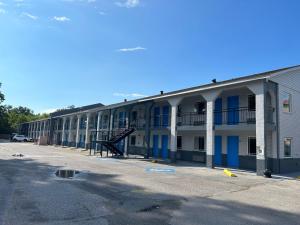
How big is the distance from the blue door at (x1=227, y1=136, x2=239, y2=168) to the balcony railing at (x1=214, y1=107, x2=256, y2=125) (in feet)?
4.33

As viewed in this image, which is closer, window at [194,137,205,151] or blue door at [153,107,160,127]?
window at [194,137,205,151]

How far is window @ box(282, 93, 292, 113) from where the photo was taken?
699 inches

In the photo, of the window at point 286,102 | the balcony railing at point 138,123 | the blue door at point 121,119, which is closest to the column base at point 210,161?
the window at point 286,102

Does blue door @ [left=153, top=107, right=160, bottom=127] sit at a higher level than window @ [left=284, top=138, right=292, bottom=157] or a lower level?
higher

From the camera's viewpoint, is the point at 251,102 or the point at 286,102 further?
the point at 251,102

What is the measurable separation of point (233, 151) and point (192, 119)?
488 centimetres

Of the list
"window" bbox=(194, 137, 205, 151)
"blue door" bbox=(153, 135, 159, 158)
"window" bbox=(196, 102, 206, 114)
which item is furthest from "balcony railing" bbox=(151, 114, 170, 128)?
"window" bbox=(196, 102, 206, 114)

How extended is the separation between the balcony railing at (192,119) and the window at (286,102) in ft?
20.5

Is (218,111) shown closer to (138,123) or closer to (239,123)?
(239,123)

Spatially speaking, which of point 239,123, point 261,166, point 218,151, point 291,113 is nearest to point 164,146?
point 218,151

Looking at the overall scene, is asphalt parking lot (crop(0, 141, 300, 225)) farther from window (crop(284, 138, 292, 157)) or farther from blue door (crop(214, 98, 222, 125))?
blue door (crop(214, 98, 222, 125))

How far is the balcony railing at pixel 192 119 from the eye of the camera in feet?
73.0

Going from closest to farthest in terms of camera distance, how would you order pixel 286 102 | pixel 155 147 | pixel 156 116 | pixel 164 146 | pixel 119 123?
pixel 286 102 → pixel 164 146 → pixel 156 116 → pixel 155 147 → pixel 119 123

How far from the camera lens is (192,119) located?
76.0ft
